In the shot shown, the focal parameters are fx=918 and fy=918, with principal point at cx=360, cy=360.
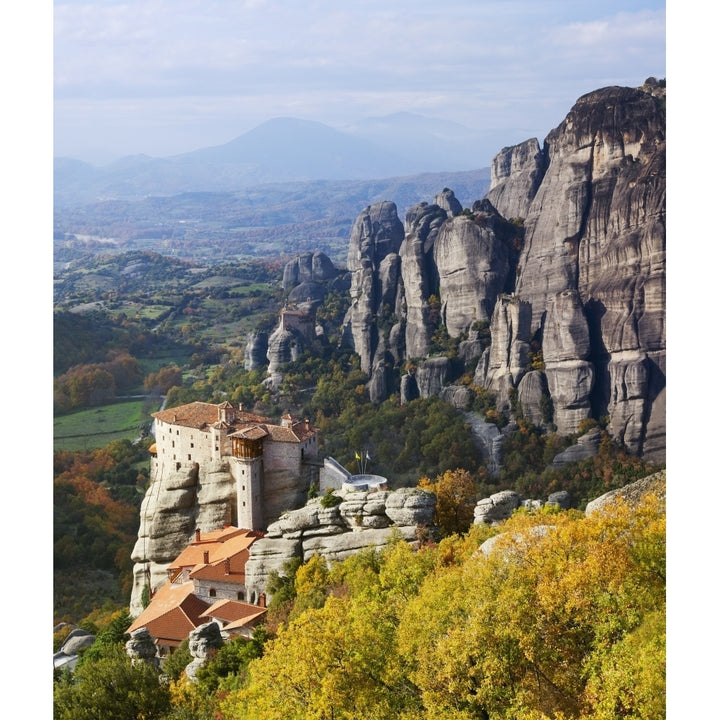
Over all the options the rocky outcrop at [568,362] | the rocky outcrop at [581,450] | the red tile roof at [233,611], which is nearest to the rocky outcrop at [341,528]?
the red tile roof at [233,611]

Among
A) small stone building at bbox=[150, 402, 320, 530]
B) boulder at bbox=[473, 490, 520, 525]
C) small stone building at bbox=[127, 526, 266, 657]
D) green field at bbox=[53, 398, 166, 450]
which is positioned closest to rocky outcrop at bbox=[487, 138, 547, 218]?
green field at bbox=[53, 398, 166, 450]

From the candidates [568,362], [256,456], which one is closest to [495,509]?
[256,456]

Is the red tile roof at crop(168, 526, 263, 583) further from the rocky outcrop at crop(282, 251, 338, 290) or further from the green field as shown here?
the rocky outcrop at crop(282, 251, 338, 290)

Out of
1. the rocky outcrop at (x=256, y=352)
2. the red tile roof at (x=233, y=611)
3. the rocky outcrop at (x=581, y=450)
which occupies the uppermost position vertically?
the rocky outcrop at (x=256, y=352)

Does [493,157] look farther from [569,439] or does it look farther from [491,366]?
[569,439]

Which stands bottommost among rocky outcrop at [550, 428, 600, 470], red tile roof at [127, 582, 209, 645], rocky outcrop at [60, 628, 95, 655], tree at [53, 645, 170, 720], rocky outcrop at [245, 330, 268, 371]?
rocky outcrop at [60, 628, 95, 655]

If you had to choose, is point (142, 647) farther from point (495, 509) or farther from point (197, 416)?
point (197, 416)

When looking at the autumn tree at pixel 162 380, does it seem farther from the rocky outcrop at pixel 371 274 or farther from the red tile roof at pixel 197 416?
the red tile roof at pixel 197 416
